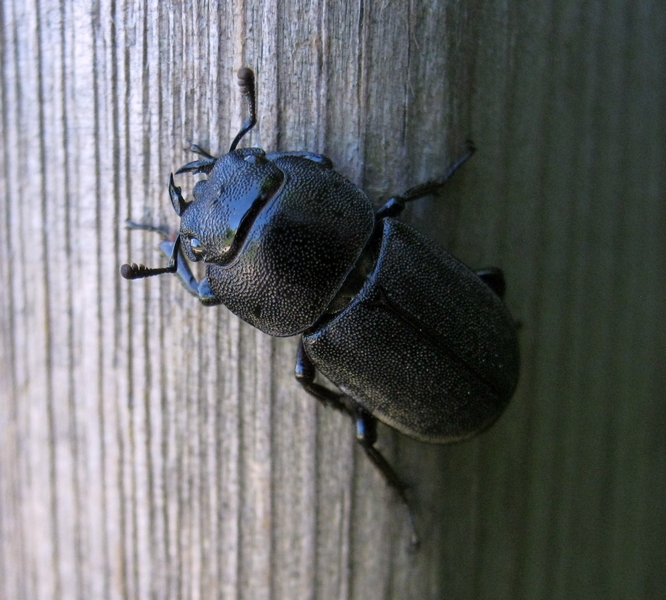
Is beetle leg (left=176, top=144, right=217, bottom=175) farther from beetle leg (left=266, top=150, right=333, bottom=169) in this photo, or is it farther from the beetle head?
beetle leg (left=266, top=150, right=333, bottom=169)

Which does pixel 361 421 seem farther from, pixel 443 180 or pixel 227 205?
pixel 227 205

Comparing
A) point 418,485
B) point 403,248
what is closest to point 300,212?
point 403,248

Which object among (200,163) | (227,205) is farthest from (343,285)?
(200,163)

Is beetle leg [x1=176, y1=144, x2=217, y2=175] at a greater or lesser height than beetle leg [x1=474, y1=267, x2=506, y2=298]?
greater

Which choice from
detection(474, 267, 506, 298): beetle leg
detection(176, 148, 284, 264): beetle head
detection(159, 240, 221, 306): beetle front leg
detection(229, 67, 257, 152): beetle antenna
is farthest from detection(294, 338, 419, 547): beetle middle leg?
detection(229, 67, 257, 152): beetle antenna

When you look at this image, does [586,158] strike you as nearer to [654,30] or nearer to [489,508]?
[654,30]

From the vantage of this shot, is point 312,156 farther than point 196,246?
No
